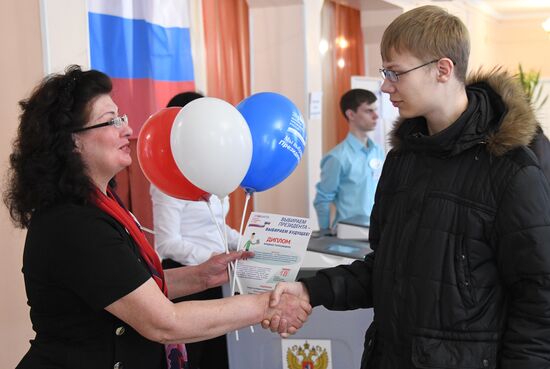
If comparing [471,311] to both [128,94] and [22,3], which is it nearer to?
[22,3]

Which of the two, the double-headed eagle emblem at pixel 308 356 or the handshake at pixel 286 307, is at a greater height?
the handshake at pixel 286 307

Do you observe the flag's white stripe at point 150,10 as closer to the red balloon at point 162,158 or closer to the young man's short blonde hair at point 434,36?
the red balloon at point 162,158

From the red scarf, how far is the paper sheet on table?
0.27m

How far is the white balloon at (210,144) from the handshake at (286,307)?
0.35 metres

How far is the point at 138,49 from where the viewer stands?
134 inches

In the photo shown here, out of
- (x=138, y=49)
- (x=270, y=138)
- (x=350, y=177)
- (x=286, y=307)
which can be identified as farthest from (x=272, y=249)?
(x=350, y=177)

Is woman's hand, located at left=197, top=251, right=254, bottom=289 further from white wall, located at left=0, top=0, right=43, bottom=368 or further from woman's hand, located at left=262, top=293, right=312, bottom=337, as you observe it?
white wall, located at left=0, top=0, right=43, bottom=368

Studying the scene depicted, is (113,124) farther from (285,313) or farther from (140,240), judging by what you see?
(285,313)

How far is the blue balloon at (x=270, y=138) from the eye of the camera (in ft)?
6.18

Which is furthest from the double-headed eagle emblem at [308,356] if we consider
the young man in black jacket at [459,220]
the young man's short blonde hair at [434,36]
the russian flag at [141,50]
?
the russian flag at [141,50]

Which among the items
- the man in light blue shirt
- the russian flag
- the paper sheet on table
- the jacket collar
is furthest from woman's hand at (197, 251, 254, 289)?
the man in light blue shirt

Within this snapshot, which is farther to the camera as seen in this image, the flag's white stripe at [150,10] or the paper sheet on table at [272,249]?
the flag's white stripe at [150,10]

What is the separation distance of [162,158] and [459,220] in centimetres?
91

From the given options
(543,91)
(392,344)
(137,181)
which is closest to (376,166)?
(137,181)
